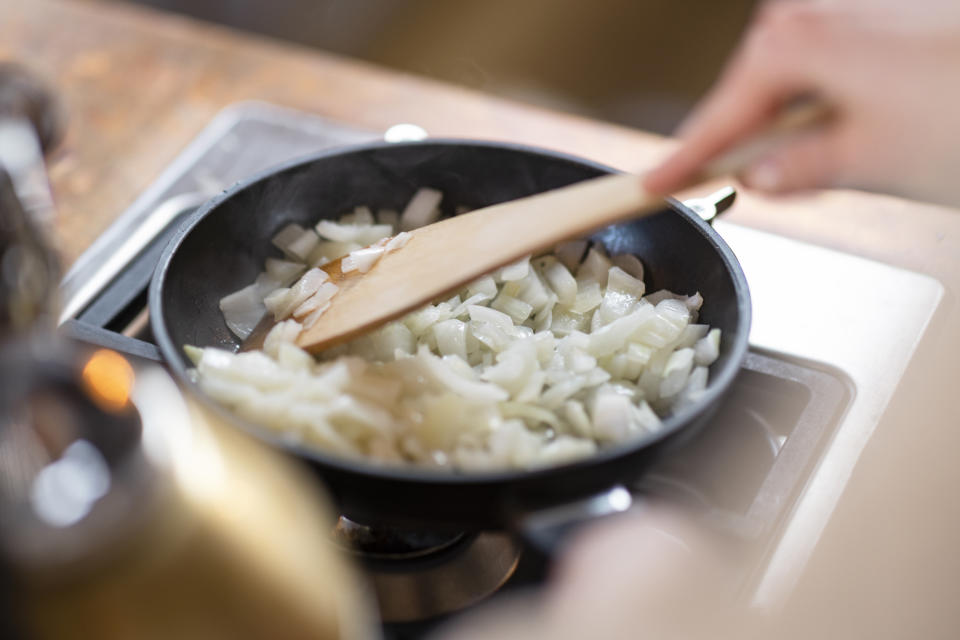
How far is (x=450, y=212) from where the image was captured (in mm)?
1056

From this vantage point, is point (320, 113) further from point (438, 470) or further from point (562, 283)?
point (438, 470)

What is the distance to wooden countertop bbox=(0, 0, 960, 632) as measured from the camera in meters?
0.98

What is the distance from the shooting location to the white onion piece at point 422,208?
1.03 metres

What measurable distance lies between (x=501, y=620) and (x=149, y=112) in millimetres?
1146

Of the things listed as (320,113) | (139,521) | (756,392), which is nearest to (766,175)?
(756,392)

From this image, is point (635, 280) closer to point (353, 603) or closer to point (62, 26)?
point (353, 603)

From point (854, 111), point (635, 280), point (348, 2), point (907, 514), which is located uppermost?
point (854, 111)

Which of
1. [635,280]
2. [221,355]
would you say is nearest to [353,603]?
[221,355]

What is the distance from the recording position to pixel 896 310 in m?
1.10

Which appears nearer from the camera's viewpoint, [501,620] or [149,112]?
[501,620]

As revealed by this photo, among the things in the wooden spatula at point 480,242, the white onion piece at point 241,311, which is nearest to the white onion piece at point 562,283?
Result: the wooden spatula at point 480,242

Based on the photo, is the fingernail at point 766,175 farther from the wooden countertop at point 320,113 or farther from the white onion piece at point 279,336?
the white onion piece at point 279,336

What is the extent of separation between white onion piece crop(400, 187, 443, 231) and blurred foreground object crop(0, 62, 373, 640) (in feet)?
1.42

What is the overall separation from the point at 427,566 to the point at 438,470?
0.57 ft
